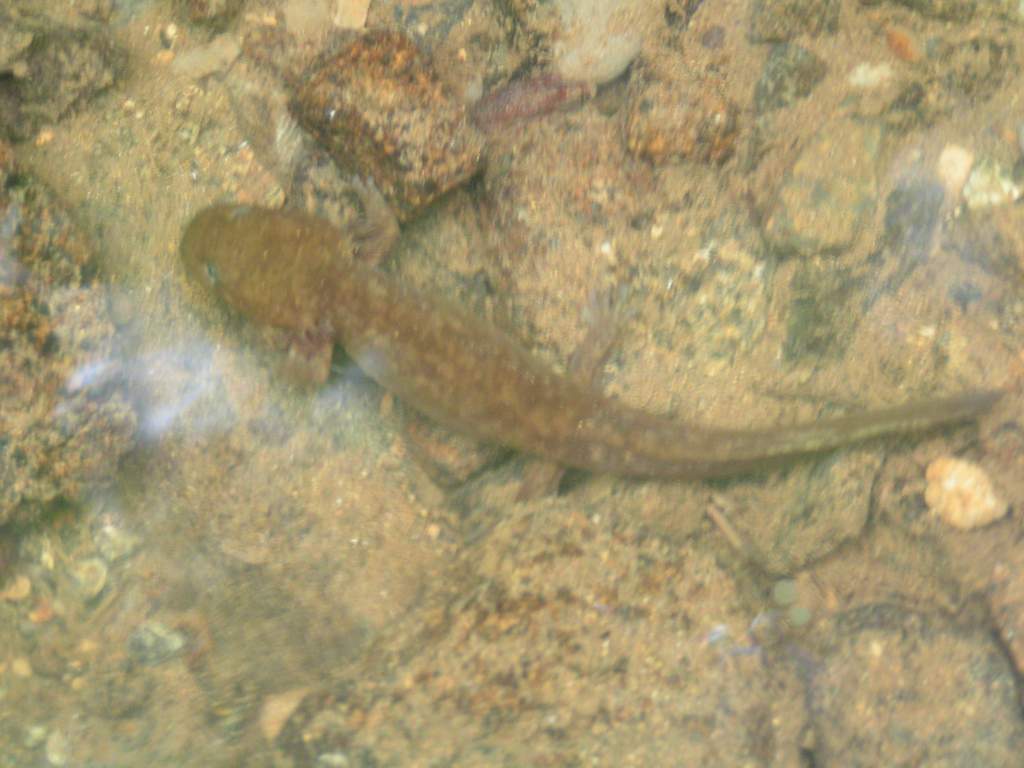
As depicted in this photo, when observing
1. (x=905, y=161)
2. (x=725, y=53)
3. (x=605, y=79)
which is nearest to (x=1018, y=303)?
(x=905, y=161)

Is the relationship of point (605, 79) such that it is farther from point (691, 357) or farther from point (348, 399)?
point (348, 399)

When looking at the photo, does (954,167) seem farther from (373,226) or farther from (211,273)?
(211,273)

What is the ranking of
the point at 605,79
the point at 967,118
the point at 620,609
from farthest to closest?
1. the point at 605,79
2. the point at 967,118
3. the point at 620,609

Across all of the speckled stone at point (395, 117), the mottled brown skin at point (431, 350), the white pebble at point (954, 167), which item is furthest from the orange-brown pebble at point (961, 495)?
the speckled stone at point (395, 117)

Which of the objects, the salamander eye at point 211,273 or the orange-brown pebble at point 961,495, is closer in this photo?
the orange-brown pebble at point 961,495

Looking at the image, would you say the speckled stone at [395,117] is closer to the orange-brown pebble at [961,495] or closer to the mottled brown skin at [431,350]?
the mottled brown skin at [431,350]

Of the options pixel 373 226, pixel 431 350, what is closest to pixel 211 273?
pixel 373 226

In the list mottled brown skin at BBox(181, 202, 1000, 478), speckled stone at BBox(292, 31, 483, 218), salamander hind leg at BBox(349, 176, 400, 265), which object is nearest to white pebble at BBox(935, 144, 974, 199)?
mottled brown skin at BBox(181, 202, 1000, 478)
